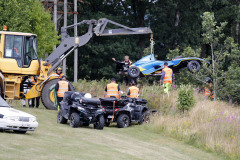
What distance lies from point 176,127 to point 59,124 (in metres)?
4.81

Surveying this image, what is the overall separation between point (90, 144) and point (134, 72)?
13.8 metres

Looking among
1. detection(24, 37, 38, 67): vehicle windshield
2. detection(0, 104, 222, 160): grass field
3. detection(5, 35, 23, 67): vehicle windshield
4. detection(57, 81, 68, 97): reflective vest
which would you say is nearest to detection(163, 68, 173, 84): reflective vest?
detection(0, 104, 222, 160): grass field

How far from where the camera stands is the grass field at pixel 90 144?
1318cm

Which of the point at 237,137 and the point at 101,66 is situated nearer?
the point at 237,137

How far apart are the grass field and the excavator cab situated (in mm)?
2496

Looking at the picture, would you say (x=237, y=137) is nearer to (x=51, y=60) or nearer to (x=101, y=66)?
(x=51, y=60)

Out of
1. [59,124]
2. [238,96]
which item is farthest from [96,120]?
[238,96]

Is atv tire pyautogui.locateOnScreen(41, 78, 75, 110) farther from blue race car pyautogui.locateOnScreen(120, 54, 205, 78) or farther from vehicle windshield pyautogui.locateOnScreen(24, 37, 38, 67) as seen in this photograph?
blue race car pyautogui.locateOnScreen(120, 54, 205, 78)

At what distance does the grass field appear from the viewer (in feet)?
43.2

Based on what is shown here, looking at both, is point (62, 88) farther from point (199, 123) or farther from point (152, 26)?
point (152, 26)

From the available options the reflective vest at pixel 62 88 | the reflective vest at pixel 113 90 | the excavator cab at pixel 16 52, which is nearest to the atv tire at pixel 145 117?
the reflective vest at pixel 113 90

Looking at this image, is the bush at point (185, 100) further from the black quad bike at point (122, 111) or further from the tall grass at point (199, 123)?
the black quad bike at point (122, 111)

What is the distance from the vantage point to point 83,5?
183ft

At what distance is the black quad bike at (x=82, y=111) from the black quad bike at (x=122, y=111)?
1.55 m
